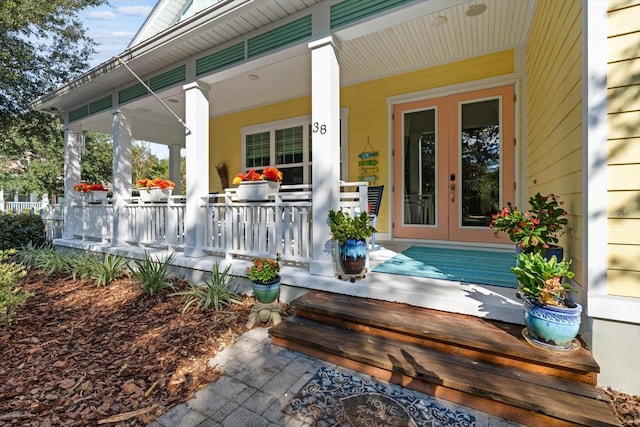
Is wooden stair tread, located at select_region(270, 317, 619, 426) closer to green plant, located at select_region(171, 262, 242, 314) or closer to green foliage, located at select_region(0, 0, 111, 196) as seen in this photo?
green plant, located at select_region(171, 262, 242, 314)

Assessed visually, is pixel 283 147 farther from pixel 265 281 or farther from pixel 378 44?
pixel 265 281

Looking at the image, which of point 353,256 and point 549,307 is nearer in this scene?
point 549,307

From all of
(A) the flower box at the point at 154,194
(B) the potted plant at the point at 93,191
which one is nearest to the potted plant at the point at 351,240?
(A) the flower box at the point at 154,194

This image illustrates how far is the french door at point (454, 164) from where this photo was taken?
4.14 m

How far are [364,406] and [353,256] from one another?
127 centimetres

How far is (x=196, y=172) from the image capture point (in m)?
3.98

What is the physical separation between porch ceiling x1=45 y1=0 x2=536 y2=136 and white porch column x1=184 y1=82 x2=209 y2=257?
39 cm

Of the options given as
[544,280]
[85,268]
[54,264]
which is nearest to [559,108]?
[544,280]

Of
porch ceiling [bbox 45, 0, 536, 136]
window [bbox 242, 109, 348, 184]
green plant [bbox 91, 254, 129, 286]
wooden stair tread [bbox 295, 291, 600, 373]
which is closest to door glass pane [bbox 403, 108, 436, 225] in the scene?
porch ceiling [bbox 45, 0, 536, 136]

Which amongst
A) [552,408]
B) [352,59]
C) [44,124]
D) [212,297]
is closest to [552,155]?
[552,408]

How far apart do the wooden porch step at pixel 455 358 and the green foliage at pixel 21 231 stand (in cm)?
743

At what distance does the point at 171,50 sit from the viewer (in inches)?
154

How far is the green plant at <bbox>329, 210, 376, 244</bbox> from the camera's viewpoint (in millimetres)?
2723

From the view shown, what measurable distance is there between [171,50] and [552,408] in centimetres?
495
